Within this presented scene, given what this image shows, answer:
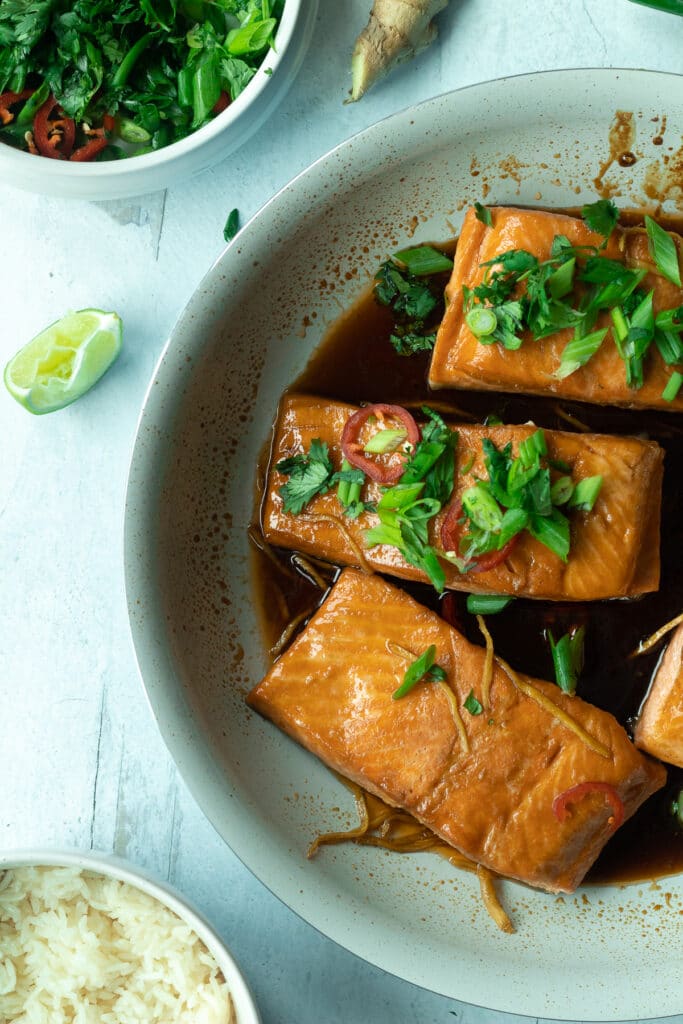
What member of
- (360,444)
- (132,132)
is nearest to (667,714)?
(360,444)

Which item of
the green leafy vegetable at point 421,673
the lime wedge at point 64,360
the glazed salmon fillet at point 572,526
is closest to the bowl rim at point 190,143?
the lime wedge at point 64,360

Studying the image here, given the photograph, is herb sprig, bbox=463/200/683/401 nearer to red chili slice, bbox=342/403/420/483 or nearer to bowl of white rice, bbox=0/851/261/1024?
red chili slice, bbox=342/403/420/483

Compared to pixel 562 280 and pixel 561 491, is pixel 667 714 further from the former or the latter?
pixel 562 280

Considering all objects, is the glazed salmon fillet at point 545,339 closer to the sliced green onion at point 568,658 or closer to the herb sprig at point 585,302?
the herb sprig at point 585,302

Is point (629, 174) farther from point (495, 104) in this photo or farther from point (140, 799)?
point (140, 799)

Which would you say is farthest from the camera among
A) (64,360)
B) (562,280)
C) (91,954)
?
(64,360)

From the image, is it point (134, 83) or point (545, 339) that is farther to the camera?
point (134, 83)
